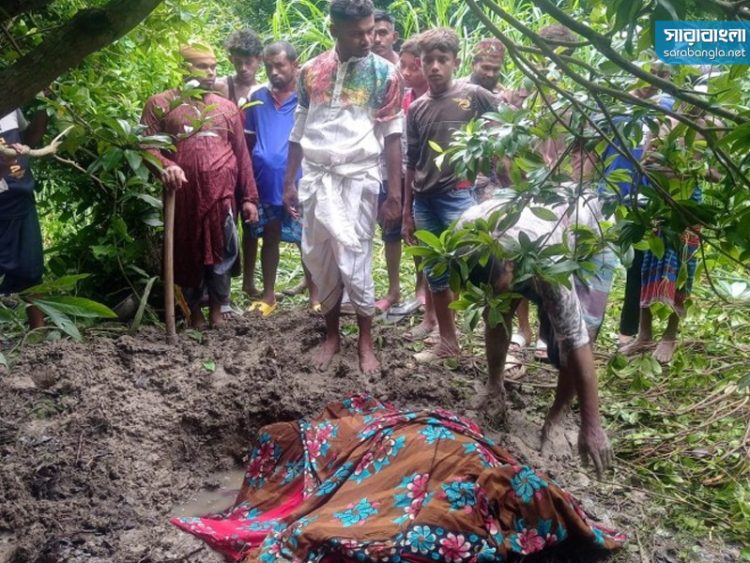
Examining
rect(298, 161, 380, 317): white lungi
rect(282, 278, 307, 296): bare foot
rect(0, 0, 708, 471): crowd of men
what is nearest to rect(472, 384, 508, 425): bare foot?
rect(0, 0, 708, 471): crowd of men

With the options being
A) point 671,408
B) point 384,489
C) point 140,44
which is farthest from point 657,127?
point 140,44

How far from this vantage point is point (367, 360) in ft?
13.4

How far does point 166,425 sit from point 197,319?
4.18 feet

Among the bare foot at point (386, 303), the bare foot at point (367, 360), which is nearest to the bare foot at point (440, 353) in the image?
the bare foot at point (367, 360)

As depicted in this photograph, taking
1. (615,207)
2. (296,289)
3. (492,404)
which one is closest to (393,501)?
(615,207)

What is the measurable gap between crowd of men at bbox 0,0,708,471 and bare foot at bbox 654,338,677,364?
9 cm

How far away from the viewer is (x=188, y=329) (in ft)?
15.0

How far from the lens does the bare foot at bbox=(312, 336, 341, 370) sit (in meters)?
4.11

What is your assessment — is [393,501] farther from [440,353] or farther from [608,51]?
[440,353]

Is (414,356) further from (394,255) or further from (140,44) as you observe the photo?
(140,44)

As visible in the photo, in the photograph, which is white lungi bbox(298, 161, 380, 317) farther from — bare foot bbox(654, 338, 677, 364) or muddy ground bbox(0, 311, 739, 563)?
bare foot bbox(654, 338, 677, 364)

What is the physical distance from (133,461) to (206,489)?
0.33 m

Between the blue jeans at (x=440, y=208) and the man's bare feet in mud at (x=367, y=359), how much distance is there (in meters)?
0.80

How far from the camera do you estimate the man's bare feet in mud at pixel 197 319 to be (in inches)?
184
